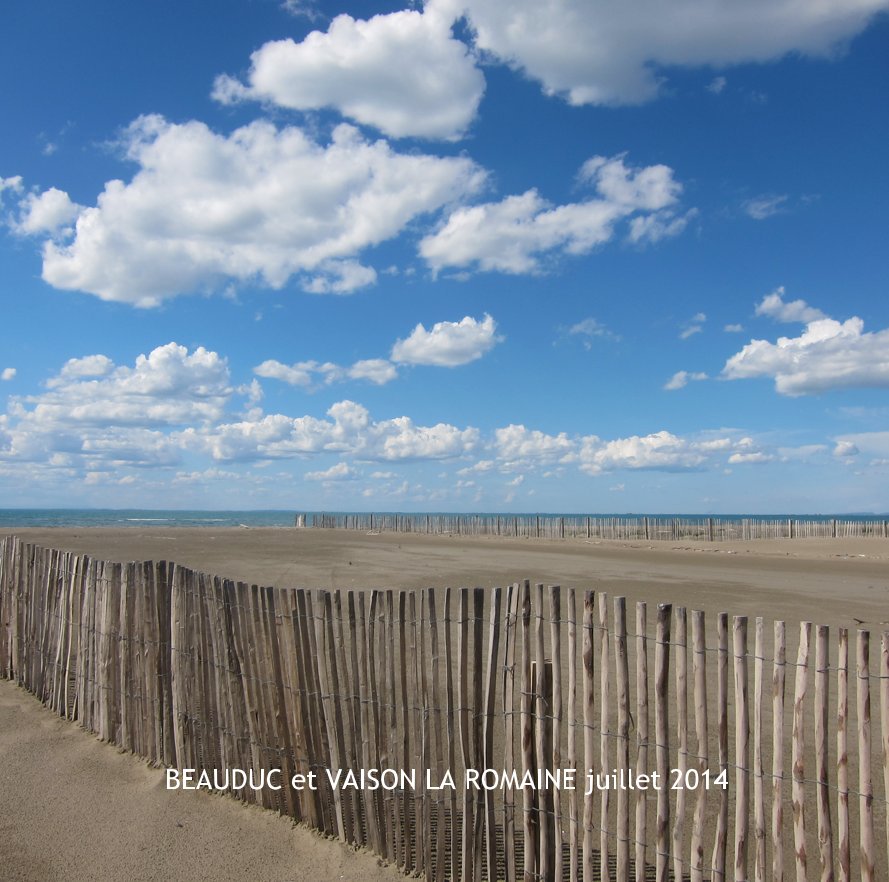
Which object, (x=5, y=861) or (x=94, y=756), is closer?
(x=5, y=861)

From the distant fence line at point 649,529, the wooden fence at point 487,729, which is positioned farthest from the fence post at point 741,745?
the distant fence line at point 649,529

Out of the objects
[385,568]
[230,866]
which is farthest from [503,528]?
[230,866]

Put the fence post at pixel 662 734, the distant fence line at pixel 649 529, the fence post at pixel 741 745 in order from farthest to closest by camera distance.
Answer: the distant fence line at pixel 649 529 < the fence post at pixel 662 734 < the fence post at pixel 741 745

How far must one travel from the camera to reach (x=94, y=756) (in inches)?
218

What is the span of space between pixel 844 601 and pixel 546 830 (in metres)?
12.3

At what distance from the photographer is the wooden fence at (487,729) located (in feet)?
10.2

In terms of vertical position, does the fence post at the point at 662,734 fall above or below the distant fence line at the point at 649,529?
above

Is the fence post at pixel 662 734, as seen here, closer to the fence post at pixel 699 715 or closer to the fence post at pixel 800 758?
the fence post at pixel 699 715

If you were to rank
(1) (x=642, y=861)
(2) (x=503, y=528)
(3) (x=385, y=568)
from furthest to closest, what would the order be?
(2) (x=503, y=528)
(3) (x=385, y=568)
(1) (x=642, y=861)

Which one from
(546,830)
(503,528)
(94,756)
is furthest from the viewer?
(503,528)

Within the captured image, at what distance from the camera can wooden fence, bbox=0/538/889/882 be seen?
310 centimetres

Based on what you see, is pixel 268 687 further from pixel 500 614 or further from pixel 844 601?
pixel 844 601

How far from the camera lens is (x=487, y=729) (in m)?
3.79

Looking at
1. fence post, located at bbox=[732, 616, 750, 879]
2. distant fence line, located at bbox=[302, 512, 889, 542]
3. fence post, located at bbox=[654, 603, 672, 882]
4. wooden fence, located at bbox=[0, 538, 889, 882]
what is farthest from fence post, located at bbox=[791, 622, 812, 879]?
distant fence line, located at bbox=[302, 512, 889, 542]
